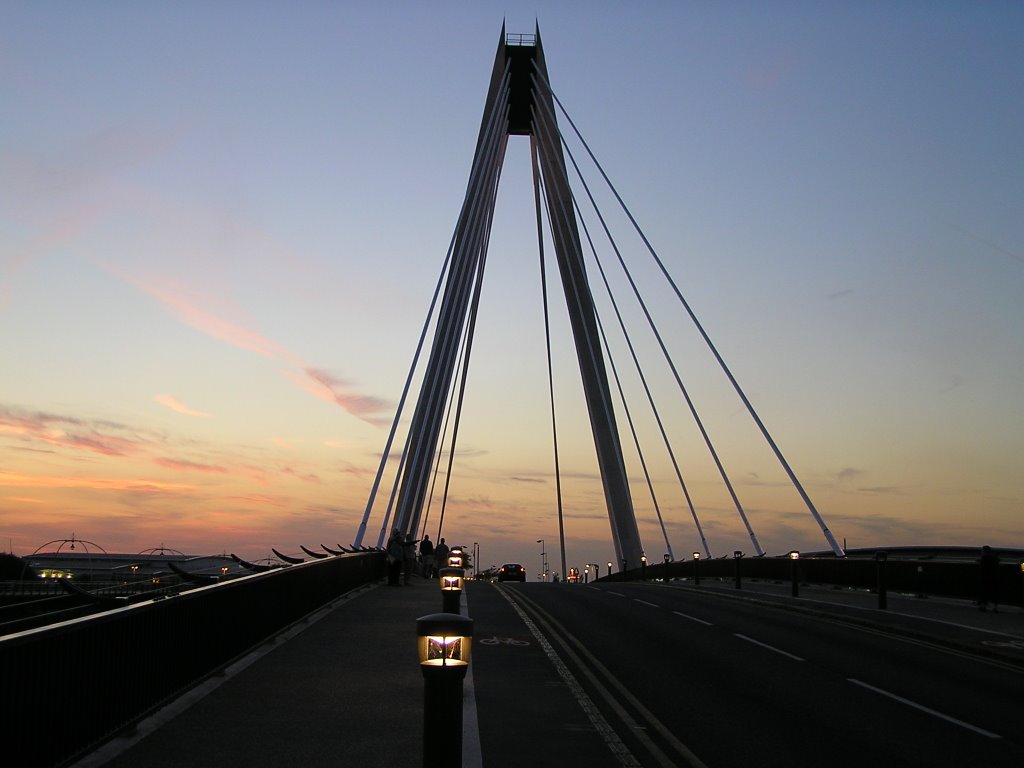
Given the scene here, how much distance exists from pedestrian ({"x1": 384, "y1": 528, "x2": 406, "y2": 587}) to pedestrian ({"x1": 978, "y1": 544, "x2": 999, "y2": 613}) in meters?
14.5

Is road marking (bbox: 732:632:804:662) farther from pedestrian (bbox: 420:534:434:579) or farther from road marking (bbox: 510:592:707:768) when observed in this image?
pedestrian (bbox: 420:534:434:579)

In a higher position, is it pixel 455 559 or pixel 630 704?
pixel 455 559

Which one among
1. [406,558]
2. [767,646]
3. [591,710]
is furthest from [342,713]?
[406,558]

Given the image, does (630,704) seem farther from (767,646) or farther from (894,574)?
(894,574)

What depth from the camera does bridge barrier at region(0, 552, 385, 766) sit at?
6.64 m

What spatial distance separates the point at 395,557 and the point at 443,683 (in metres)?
21.7

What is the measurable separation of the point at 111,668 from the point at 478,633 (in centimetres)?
962

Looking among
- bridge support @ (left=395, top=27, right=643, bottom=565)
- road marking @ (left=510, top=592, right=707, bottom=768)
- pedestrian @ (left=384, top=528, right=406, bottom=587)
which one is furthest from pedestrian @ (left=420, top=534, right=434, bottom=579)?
road marking @ (left=510, top=592, right=707, bottom=768)

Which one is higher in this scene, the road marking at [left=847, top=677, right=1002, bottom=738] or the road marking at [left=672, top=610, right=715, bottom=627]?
the road marking at [left=672, top=610, right=715, bottom=627]

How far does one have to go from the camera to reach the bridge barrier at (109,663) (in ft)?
21.8

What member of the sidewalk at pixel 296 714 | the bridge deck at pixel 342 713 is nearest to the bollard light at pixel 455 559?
the bridge deck at pixel 342 713

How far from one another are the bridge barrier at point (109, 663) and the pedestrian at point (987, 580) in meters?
16.8

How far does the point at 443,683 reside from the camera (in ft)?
21.4

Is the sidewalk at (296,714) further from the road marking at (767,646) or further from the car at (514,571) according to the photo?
the car at (514,571)
